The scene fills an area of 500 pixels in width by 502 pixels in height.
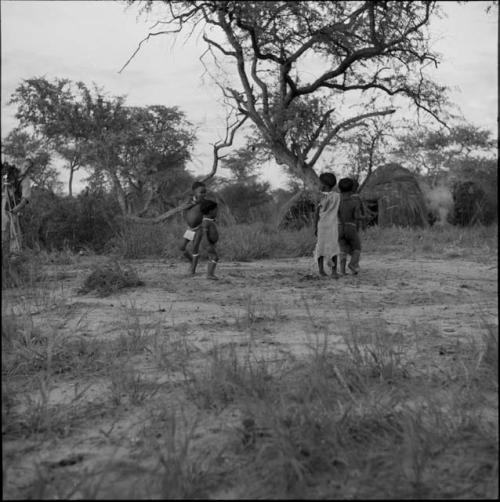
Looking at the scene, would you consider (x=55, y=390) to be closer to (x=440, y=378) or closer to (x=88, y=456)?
(x=88, y=456)

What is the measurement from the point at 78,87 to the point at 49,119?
165 cm

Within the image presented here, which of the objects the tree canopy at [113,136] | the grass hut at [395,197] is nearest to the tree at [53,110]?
the tree canopy at [113,136]

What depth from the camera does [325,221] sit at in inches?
299

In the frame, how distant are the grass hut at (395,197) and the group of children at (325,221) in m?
15.4

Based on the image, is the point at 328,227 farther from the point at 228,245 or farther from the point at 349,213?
the point at 228,245

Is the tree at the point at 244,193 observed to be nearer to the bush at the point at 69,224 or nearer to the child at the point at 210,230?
the bush at the point at 69,224

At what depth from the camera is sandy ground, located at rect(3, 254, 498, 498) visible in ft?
7.84

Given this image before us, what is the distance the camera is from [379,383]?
2.86m

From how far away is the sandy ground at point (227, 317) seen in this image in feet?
7.84

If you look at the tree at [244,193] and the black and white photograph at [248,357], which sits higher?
the tree at [244,193]

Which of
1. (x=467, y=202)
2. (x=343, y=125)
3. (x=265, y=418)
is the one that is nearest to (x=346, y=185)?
(x=265, y=418)

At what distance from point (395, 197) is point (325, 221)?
16.5 metres

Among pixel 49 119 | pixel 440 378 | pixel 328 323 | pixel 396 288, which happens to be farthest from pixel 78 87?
pixel 440 378

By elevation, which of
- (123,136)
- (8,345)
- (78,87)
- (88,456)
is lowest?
(88,456)
